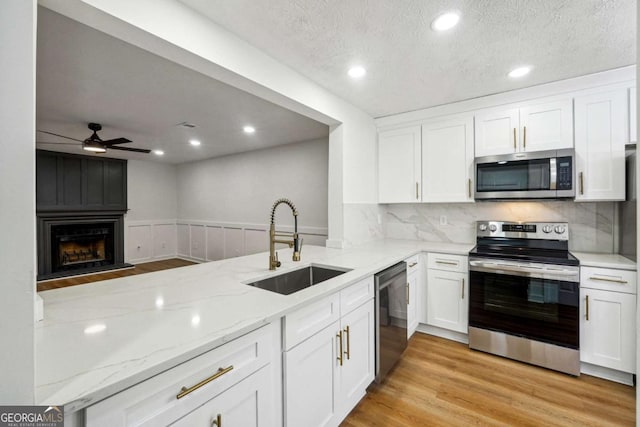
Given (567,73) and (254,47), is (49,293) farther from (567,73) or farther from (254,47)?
(567,73)

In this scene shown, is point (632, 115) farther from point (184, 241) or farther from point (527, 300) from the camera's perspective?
point (184, 241)

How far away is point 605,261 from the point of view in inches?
84.5

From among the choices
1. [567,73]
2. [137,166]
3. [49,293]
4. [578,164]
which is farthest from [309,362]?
[137,166]

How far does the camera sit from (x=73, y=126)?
3797 mm

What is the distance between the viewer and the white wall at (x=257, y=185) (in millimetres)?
4590

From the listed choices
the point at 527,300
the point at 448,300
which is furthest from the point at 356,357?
the point at 527,300

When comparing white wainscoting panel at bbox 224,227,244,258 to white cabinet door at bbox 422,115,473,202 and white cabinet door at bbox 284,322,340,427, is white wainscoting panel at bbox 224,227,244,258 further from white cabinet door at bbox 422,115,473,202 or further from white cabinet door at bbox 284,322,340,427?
white cabinet door at bbox 284,322,340,427

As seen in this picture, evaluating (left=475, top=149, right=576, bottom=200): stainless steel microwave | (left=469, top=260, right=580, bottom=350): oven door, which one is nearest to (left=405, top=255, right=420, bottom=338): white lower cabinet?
(left=469, top=260, right=580, bottom=350): oven door

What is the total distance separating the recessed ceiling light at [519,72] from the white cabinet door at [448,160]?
1.75ft

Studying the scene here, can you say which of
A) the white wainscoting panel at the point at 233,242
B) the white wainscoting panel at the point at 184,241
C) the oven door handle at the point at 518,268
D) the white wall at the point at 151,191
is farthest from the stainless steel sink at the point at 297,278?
the white wall at the point at 151,191

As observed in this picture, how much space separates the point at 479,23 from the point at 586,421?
2558mm

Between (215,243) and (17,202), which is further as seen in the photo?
(215,243)

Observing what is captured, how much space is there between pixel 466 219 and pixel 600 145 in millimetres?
1247

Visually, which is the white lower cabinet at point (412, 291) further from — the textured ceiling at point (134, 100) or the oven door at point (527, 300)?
the textured ceiling at point (134, 100)
